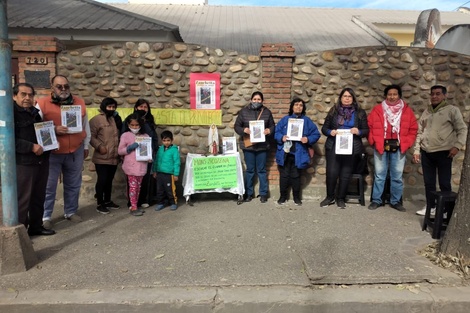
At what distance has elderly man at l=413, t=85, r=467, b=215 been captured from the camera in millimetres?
5312

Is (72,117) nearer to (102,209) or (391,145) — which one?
(102,209)

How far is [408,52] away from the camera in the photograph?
21.4 feet

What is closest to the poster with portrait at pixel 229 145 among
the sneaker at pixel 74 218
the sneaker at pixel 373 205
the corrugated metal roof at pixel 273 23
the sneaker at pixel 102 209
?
the sneaker at pixel 102 209

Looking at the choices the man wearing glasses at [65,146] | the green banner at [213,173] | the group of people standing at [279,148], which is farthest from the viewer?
the green banner at [213,173]

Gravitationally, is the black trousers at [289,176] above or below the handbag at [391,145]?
below

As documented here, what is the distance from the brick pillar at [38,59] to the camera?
609 centimetres

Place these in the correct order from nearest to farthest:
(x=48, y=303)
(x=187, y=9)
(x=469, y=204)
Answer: (x=48, y=303)
(x=469, y=204)
(x=187, y=9)

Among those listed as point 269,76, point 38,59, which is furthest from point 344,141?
point 38,59

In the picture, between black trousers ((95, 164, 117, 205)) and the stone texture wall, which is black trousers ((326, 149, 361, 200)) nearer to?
the stone texture wall

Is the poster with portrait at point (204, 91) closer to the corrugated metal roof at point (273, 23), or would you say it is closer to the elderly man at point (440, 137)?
the elderly man at point (440, 137)

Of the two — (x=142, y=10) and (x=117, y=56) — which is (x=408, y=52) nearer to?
(x=117, y=56)

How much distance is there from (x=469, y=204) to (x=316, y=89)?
3.43 metres

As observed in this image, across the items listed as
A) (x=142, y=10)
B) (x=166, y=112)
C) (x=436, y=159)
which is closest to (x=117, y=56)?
(x=166, y=112)

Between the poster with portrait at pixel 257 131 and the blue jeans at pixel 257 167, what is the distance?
0.29 meters
